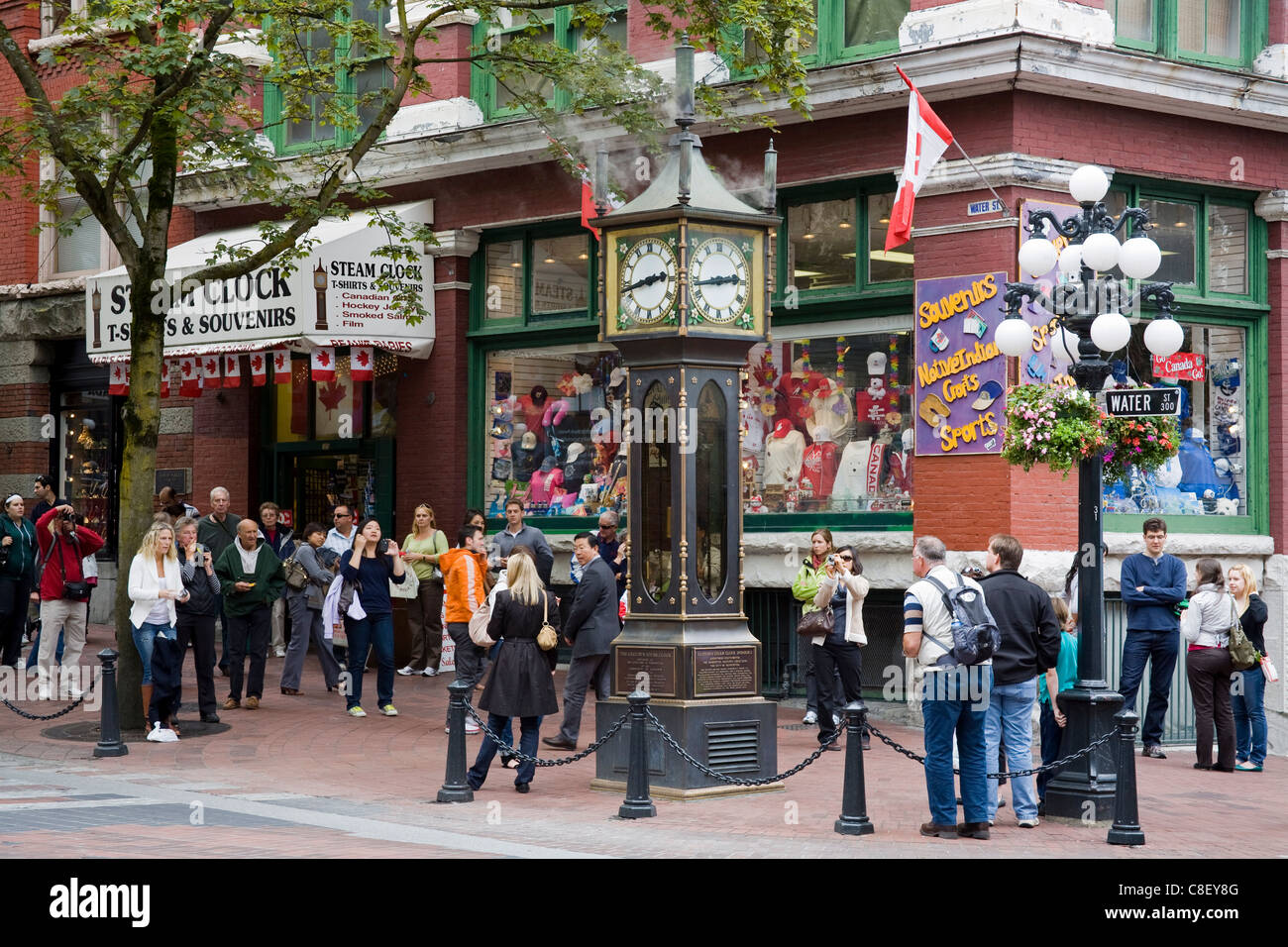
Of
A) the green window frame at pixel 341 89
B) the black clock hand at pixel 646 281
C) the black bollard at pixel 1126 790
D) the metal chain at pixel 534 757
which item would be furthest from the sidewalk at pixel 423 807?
the green window frame at pixel 341 89

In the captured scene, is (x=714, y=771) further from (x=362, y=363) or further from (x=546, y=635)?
(x=362, y=363)

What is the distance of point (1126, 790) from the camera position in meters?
9.88

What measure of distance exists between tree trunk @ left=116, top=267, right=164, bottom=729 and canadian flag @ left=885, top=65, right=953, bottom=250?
6706mm

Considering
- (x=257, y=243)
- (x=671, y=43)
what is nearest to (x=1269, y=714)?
(x=671, y=43)

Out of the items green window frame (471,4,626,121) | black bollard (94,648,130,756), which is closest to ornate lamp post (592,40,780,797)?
black bollard (94,648,130,756)

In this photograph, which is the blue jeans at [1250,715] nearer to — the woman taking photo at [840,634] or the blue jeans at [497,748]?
the woman taking photo at [840,634]

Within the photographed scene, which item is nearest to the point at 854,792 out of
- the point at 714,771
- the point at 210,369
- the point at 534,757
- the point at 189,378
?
the point at 714,771

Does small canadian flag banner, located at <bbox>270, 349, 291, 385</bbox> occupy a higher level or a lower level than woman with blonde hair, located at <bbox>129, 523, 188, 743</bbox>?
higher

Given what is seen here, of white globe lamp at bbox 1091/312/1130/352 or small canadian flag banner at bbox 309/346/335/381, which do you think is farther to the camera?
small canadian flag banner at bbox 309/346/335/381

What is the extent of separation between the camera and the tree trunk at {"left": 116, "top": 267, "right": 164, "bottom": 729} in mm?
14617

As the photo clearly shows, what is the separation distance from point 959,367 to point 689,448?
466cm

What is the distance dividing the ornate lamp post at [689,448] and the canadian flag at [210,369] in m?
9.91

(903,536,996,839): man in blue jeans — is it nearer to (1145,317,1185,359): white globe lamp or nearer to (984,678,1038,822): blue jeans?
(984,678,1038,822): blue jeans

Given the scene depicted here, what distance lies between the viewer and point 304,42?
22.0 metres
